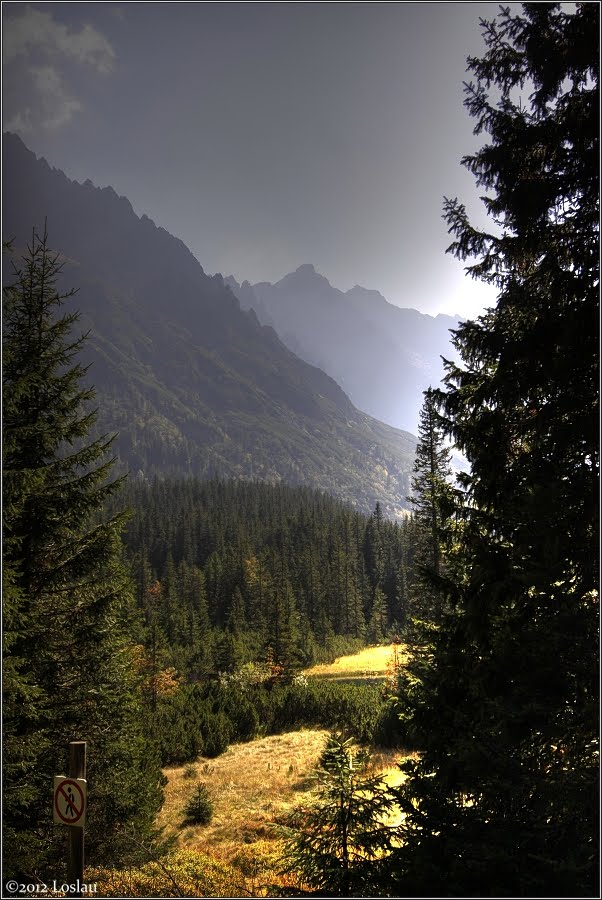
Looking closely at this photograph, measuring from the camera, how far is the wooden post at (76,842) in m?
4.90

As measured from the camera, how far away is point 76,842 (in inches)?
Result: 196

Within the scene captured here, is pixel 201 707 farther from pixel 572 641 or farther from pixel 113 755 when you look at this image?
pixel 572 641

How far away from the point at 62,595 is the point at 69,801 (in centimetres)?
426

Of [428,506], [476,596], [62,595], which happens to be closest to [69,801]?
[62,595]

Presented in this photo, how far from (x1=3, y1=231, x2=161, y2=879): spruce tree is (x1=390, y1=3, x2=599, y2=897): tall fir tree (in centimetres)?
592

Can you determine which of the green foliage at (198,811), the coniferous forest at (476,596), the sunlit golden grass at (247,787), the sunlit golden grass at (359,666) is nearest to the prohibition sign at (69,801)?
the coniferous forest at (476,596)

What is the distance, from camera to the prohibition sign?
15.8ft

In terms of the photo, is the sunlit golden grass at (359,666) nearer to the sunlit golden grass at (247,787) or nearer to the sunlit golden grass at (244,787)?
Result: the sunlit golden grass at (244,787)

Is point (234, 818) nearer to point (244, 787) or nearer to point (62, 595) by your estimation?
point (244, 787)

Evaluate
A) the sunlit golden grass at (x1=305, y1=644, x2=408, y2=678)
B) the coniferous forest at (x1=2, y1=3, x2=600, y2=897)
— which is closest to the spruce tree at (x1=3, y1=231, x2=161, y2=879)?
the coniferous forest at (x1=2, y1=3, x2=600, y2=897)

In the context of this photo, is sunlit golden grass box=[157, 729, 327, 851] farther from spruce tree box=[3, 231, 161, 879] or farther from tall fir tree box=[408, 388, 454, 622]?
tall fir tree box=[408, 388, 454, 622]

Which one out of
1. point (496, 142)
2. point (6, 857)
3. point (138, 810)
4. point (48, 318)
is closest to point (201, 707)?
point (138, 810)

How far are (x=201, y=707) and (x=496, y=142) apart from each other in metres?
36.7

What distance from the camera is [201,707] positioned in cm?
3247
